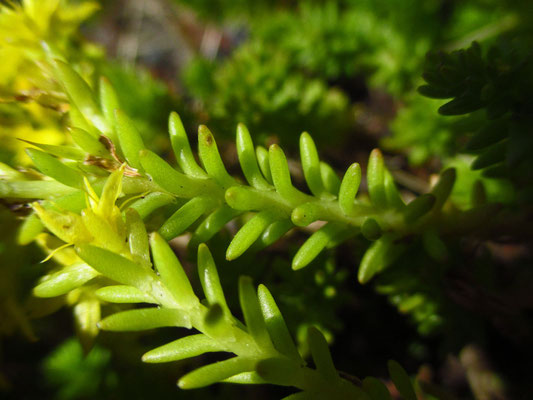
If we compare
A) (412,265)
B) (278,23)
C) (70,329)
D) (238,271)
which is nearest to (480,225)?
(412,265)

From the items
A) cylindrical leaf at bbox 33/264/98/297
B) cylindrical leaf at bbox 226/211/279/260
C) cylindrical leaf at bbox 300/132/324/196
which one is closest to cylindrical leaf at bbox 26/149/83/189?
cylindrical leaf at bbox 33/264/98/297

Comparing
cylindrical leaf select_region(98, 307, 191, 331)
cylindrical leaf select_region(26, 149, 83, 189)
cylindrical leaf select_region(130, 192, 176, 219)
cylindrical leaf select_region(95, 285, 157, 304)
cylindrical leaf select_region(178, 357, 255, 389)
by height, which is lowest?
cylindrical leaf select_region(178, 357, 255, 389)

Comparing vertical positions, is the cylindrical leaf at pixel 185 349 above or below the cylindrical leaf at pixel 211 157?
below

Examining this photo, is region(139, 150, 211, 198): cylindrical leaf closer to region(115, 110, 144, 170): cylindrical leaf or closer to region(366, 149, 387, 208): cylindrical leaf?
region(115, 110, 144, 170): cylindrical leaf

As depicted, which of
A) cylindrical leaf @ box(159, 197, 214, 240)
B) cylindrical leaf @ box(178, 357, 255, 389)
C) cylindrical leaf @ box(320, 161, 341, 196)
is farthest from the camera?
cylindrical leaf @ box(320, 161, 341, 196)

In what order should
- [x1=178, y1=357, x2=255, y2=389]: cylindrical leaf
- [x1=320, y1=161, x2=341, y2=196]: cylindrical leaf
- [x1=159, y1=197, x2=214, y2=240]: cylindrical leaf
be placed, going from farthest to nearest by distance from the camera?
1. [x1=320, y1=161, x2=341, y2=196]: cylindrical leaf
2. [x1=159, y1=197, x2=214, y2=240]: cylindrical leaf
3. [x1=178, y1=357, x2=255, y2=389]: cylindrical leaf

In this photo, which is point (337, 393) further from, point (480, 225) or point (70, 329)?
point (70, 329)

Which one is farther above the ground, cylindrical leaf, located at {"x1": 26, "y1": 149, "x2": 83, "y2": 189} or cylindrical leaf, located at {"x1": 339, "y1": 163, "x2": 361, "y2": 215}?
cylindrical leaf, located at {"x1": 26, "y1": 149, "x2": 83, "y2": 189}

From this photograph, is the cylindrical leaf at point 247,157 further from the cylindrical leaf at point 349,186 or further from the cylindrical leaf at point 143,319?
the cylindrical leaf at point 143,319

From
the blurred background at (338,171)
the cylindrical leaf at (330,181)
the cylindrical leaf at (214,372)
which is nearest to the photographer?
the cylindrical leaf at (214,372)

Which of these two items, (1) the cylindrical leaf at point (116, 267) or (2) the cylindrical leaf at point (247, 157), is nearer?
(1) the cylindrical leaf at point (116, 267)

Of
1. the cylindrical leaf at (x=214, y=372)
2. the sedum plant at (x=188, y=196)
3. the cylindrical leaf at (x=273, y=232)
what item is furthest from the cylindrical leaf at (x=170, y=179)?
the cylindrical leaf at (x=214, y=372)

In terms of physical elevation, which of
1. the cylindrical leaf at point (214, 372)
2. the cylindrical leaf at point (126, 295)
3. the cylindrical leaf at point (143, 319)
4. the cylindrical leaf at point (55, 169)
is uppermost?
the cylindrical leaf at point (55, 169)
